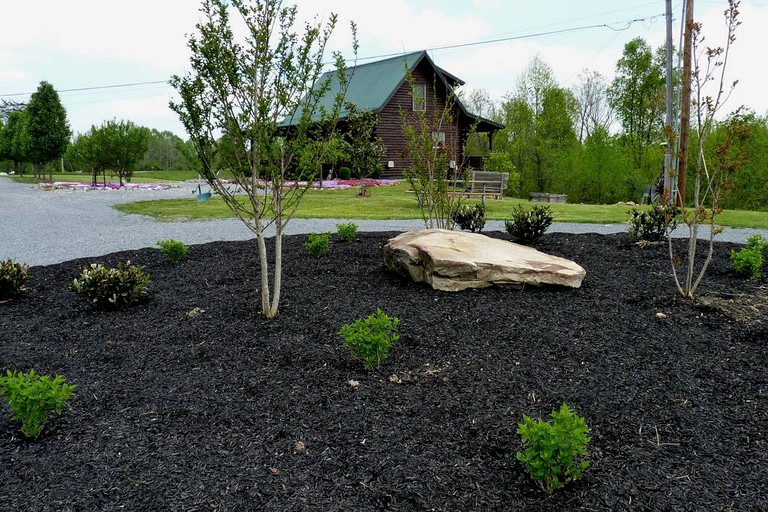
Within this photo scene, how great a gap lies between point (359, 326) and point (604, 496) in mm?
1748

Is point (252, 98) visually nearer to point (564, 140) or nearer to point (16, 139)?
point (564, 140)

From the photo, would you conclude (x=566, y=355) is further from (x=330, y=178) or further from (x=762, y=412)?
(x=330, y=178)

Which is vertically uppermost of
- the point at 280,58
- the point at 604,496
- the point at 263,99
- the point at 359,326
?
the point at 280,58

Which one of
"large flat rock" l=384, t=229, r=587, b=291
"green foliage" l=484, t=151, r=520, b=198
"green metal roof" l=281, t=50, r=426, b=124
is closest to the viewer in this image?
"large flat rock" l=384, t=229, r=587, b=291

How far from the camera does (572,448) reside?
92.1 inches

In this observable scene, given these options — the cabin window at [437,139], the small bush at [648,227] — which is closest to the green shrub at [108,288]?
the cabin window at [437,139]

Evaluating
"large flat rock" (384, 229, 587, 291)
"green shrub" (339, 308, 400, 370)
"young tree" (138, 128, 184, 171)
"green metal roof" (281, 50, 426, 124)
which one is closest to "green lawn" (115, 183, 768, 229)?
"large flat rock" (384, 229, 587, 291)

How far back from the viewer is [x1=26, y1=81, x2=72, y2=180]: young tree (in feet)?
111

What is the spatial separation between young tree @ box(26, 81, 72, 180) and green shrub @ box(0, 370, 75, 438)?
37526 millimetres

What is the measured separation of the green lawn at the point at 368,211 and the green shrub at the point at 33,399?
10.7 meters

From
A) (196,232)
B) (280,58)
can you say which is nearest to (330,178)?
(196,232)

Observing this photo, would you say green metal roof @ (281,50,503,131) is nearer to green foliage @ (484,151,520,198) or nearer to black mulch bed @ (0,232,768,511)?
green foliage @ (484,151,520,198)

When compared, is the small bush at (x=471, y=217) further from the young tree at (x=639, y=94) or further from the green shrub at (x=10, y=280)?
the young tree at (x=639, y=94)

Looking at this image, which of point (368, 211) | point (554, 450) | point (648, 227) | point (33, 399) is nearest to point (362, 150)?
point (368, 211)
